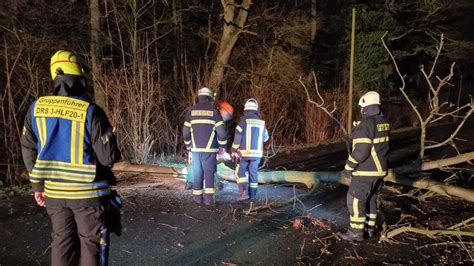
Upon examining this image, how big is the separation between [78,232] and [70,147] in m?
0.69

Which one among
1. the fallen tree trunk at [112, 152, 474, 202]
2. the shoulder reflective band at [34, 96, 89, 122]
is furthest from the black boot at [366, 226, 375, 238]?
the shoulder reflective band at [34, 96, 89, 122]

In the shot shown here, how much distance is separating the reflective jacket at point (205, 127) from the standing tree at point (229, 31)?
5862mm

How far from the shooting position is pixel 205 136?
245 inches

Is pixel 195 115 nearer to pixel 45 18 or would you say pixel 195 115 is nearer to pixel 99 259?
pixel 99 259

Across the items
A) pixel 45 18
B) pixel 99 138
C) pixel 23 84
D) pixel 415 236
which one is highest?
pixel 45 18

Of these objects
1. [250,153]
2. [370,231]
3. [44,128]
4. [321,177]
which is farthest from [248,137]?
[44,128]

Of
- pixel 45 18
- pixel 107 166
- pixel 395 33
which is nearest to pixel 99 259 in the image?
pixel 107 166

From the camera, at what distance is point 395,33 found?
1909cm

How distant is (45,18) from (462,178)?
1248 centimetres

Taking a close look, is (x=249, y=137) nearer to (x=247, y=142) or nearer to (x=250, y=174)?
(x=247, y=142)

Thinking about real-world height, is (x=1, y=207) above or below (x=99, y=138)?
below

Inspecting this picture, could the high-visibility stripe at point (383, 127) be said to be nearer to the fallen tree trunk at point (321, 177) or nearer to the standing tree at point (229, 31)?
the fallen tree trunk at point (321, 177)

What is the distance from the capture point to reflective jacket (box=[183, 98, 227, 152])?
6.23 m

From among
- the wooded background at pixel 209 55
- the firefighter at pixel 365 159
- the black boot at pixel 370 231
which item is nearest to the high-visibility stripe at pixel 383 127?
the firefighter at pixel 365 159
